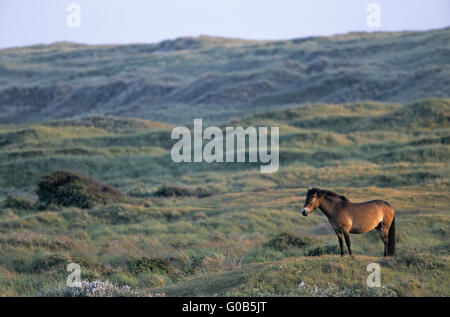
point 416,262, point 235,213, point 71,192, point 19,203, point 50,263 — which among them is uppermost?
point 416,262

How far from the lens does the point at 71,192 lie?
2983 cm

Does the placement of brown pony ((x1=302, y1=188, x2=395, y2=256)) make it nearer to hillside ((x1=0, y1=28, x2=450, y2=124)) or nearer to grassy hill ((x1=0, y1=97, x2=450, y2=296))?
grassy hill ((x1=0, y1=97, x2=450, y2=296))

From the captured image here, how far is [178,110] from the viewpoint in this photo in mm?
94500

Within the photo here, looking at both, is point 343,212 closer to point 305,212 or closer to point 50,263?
point 305,212

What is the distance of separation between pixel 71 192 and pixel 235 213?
30.0 feet

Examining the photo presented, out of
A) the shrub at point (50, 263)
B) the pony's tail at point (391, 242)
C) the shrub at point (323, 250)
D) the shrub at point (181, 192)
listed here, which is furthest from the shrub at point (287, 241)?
the shrub at point (181, 192)

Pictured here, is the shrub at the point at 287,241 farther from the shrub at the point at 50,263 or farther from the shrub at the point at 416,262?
the shrub at the point at 416,262

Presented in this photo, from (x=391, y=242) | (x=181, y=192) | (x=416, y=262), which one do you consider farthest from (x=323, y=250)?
(x=181, y=192)

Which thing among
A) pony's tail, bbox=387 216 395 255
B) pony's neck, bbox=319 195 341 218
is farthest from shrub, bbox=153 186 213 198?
pony's neck, bbox=319 195 341 218

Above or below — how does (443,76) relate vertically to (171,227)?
above

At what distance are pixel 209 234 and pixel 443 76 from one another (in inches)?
2635

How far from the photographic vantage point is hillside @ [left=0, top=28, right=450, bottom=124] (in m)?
89.2

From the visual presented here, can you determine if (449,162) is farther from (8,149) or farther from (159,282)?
(8,149)
